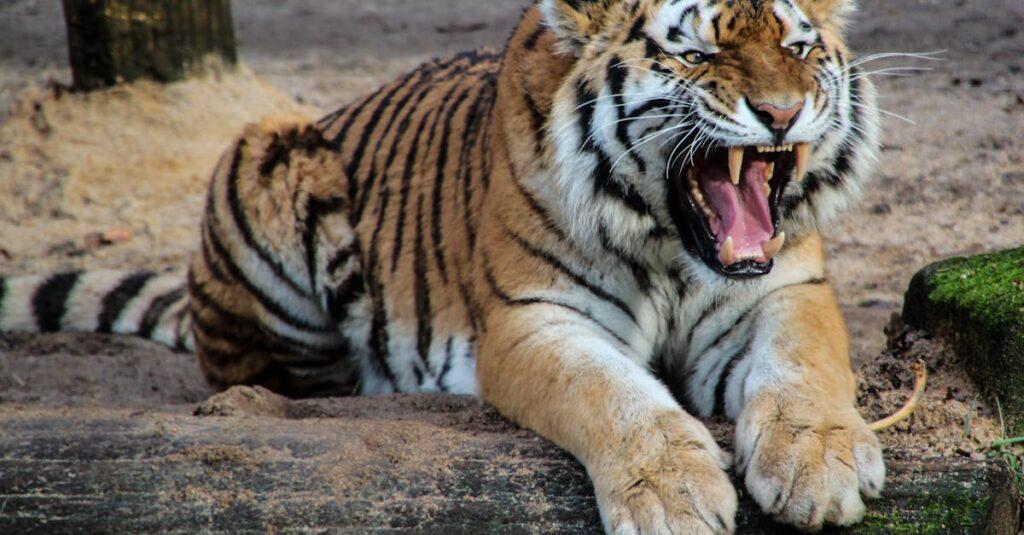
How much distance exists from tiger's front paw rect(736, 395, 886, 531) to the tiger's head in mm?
351

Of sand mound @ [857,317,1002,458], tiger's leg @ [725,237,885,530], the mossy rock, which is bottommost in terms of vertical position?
sand mound @ [857,317,1002,458]

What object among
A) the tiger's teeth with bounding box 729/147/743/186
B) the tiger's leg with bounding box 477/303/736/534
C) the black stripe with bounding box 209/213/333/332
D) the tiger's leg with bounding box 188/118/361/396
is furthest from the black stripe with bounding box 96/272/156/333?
the tiger's teeth with bounding box 729/147/743/186

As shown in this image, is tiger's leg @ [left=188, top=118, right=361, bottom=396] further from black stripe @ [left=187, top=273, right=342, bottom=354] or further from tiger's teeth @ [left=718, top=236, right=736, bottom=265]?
tiger's teeth @ [left=718, top=236, right=736, bottom=265]

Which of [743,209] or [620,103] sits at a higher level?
[620,103]

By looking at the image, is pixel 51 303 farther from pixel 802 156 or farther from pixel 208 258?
pixel 802 156

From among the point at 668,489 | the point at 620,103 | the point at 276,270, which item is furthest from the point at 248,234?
the point at 668,489

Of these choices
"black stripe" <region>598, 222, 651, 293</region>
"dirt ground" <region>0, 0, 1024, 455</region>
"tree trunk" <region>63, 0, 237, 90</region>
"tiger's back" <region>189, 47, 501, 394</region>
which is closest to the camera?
"black stripe" <region>598, 222, 651, 293</region>

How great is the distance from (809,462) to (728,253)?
0.53 metres

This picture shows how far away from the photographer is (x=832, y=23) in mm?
2547

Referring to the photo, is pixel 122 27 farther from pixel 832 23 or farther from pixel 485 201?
pixel 832 23

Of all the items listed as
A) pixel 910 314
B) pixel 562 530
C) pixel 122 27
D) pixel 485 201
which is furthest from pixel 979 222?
pixel 122 27

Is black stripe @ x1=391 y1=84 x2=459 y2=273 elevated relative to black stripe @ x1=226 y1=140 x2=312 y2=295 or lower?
elevated

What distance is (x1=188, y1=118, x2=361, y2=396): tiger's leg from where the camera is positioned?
343cm

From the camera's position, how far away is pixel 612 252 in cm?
256
